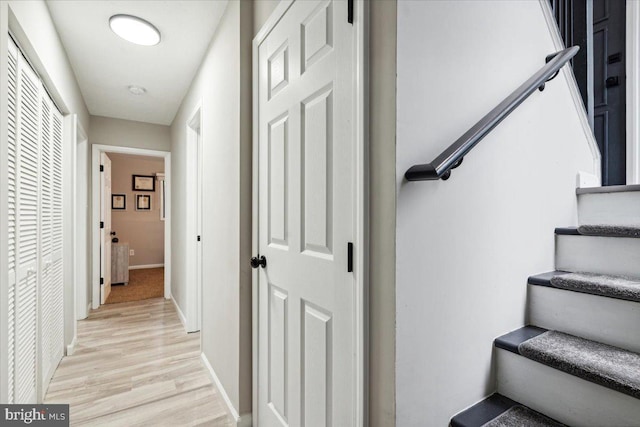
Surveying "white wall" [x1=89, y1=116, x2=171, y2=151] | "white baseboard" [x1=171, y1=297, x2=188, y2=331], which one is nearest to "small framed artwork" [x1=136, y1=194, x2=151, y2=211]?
"white wall" [x1=89, y1=116, x2=171, y2=151]

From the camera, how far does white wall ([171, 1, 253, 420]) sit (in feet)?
5.58

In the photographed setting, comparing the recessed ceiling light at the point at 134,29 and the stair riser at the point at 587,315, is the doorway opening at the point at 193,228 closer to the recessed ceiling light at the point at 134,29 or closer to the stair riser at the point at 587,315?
the recessed ceiling light at the point at 134,29

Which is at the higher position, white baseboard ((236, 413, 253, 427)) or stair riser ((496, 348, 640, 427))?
stair riser ((496, 348, 640, 427))

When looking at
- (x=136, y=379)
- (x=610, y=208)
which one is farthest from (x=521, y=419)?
(x=136, y=379)

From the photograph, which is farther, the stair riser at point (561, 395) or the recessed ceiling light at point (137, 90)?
the recessed ceiling light at point (137, 90)

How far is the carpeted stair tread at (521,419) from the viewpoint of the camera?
3.10 ft

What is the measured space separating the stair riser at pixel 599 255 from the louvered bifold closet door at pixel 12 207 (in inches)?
99.5

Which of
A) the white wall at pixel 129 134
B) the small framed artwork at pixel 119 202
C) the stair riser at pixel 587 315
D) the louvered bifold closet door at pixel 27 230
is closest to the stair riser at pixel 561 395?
the stair riser at pixel 587 315

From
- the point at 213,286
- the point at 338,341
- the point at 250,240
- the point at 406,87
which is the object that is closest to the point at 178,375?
the point at 213,286

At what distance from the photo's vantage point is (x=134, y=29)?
2123mm

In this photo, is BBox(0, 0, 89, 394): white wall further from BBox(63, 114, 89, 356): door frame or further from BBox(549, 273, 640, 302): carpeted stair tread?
BBox(549, 273, 640, 302): carpeted stair tread

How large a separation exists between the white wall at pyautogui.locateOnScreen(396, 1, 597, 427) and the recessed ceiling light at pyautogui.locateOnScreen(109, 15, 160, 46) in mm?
2042

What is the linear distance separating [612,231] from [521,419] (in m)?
0.84

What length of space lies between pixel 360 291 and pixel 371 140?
438 mm
